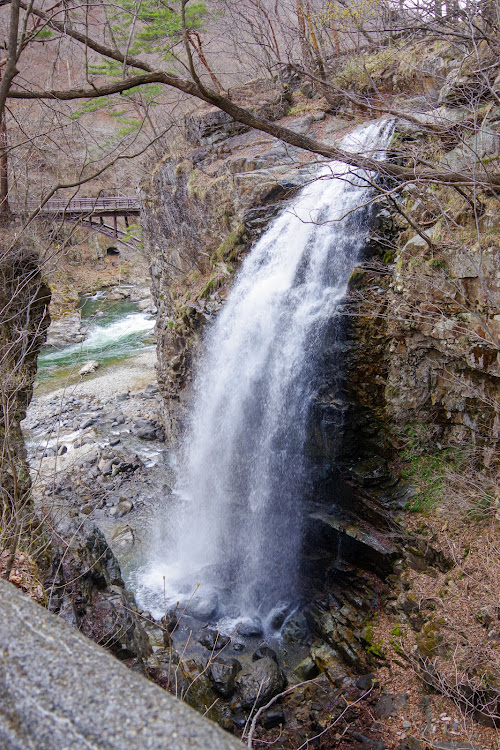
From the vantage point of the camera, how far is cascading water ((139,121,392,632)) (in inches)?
313

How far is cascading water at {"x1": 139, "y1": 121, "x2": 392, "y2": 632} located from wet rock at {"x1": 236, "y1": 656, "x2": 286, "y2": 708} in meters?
1.18

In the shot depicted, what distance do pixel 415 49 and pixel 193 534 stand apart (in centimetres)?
1047

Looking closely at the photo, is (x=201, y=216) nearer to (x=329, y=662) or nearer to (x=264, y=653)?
(x=264, y=653)

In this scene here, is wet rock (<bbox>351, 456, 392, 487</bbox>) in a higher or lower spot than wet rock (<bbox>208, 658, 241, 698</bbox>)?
higher

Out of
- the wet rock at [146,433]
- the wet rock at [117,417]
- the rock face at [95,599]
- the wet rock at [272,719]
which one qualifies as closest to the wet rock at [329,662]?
the wet rock at [272,719]

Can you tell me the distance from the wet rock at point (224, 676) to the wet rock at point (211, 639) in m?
0.36

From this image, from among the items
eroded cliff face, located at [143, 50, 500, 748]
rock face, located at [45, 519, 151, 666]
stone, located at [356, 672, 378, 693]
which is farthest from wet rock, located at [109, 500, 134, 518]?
stone, located at [356, 672, 378, 693]

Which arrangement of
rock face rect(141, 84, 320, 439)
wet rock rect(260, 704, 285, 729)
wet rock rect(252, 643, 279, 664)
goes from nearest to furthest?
wet rock rect(260, 704, 285, 729)
wet rock rect(252, 643, 279, 664)
rock face rect(141, 84, 320, 439)

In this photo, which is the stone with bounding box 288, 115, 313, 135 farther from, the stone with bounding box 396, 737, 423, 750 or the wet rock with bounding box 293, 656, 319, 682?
the stone with bounding box 396, 737, 423, 750

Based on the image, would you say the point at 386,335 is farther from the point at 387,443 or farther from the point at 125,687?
the point at 125,687

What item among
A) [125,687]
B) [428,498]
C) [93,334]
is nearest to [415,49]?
[428,498]

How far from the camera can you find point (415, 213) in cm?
759

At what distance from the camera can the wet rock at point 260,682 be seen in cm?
617

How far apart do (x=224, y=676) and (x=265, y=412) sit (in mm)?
3858
